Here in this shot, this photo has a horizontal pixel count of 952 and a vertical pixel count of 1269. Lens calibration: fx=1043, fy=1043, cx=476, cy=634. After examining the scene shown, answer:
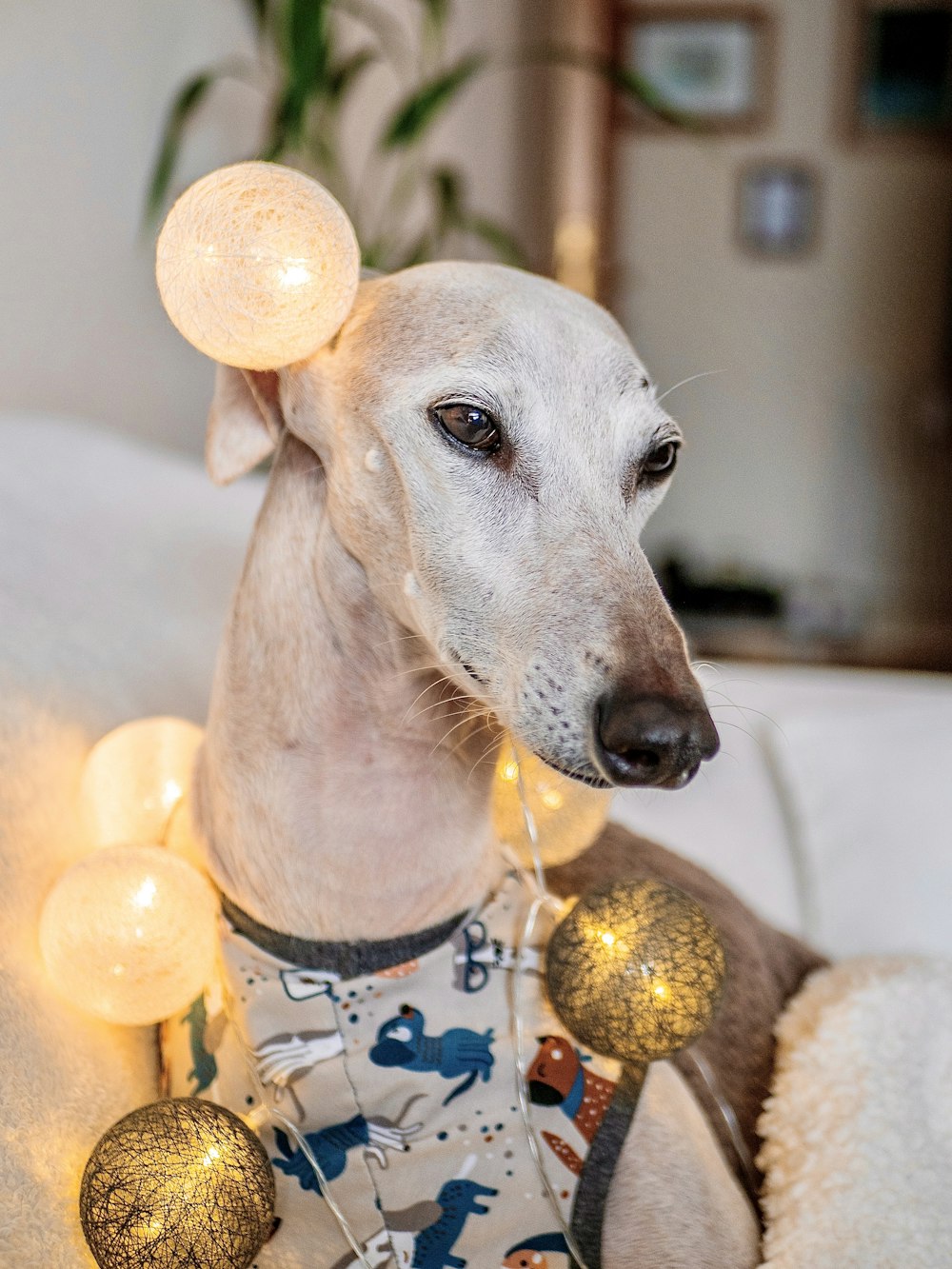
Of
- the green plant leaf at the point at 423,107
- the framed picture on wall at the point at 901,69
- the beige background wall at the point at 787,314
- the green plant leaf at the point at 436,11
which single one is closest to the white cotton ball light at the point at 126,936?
the green plant leaf at the point at 423,107

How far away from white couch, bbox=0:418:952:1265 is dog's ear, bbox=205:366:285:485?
0.23 metres

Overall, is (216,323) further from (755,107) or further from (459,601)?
(755,107)

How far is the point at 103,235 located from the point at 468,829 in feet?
3.96

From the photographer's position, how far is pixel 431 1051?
715 mm

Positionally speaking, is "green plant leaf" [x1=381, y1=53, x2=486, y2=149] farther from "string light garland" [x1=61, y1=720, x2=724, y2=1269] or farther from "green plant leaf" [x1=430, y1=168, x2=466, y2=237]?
"string light garland" [x1=61, y1=720, x2=724, y2=1269]

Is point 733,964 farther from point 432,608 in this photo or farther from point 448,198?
point 448,198

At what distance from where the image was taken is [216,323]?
67cm

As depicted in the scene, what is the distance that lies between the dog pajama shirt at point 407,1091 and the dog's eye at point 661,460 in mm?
363

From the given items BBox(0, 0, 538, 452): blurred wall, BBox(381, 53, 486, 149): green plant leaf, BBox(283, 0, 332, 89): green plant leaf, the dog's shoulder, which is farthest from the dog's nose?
BBox(381, 53, 486, 149): green plant leaf

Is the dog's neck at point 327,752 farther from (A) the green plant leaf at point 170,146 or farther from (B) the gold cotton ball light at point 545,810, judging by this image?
(A) the green plant leaf at point 170,146

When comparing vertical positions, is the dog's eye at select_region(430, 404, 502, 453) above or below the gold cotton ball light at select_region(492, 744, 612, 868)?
above

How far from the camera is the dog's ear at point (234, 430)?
81 cm

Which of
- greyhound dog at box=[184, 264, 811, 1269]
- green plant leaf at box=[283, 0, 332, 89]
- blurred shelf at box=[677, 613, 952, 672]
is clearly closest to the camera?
greyhound dog at box=[184, 264, 811, 1269]

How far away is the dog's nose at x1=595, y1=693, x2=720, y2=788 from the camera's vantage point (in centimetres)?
55
